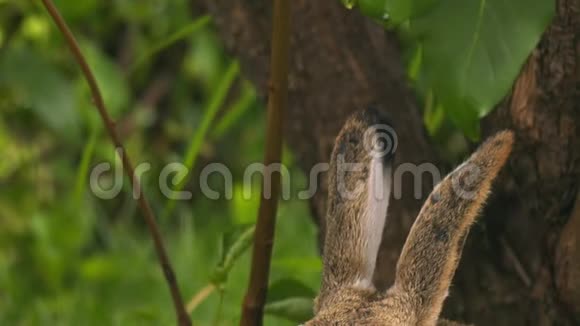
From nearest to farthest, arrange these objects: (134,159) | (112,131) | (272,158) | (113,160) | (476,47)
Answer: (476,47) → (272,158) → (112,131) → (113,160) → (134,159)

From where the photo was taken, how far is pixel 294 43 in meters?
1.93

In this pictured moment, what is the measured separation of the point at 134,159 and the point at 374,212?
1.98 metres

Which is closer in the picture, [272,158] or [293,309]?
[272,158]

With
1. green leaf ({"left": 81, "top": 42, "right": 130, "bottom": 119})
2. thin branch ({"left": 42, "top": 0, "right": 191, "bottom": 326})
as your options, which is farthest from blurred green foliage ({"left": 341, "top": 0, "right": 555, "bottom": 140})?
green leaf ({"left": 81, "top": 42, "right": 130, "bottom": 119})

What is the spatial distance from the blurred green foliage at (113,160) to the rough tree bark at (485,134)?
158 mm

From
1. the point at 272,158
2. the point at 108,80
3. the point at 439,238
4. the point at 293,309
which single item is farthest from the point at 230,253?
the point at 108,80

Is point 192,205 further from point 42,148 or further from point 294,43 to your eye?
point 294,43

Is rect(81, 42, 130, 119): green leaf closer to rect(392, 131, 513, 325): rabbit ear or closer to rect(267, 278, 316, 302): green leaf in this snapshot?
rect(267, 278, 316, 302): green leaf

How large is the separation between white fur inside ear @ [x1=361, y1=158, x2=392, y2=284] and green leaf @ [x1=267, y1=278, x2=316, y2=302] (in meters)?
0.27

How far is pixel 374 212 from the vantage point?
1.46 metres

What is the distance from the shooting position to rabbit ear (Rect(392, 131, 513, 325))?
1.33 m

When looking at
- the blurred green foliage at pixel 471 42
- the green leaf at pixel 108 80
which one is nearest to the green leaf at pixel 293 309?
the blurred green foliage at pixel 471 42

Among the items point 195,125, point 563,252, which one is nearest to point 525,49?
point 563,252

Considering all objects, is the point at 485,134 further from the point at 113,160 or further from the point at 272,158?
the point at 113,160
